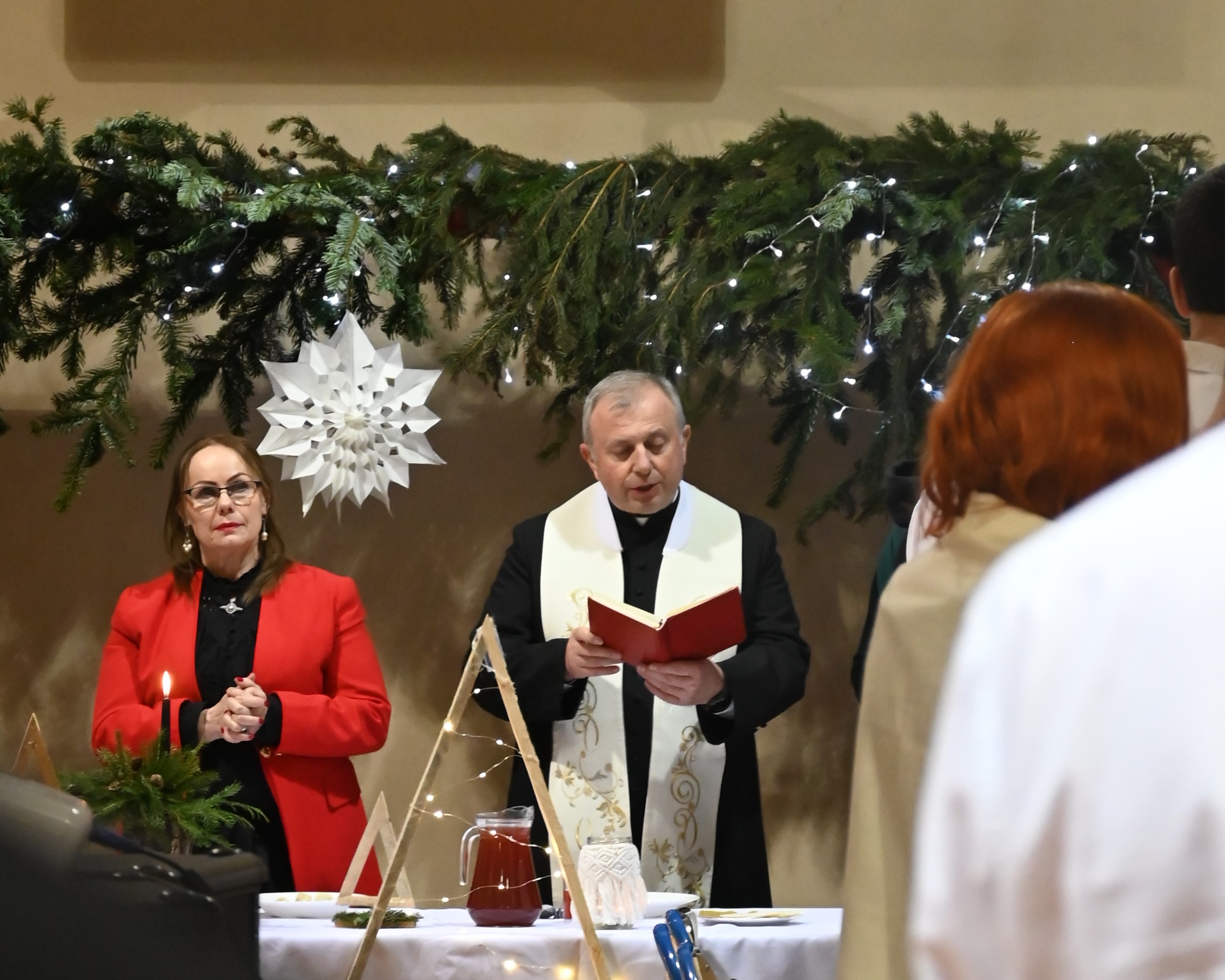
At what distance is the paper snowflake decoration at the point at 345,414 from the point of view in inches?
128

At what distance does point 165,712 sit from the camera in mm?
2871

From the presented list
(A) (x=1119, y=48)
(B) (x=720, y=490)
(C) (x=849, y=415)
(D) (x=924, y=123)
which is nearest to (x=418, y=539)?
(B) (x=720, y=490)

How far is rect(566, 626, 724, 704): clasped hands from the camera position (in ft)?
8.70

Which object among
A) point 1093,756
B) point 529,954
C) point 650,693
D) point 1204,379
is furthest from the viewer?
point 650,693

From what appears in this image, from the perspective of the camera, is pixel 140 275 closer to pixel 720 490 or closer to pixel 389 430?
pixel 389 430

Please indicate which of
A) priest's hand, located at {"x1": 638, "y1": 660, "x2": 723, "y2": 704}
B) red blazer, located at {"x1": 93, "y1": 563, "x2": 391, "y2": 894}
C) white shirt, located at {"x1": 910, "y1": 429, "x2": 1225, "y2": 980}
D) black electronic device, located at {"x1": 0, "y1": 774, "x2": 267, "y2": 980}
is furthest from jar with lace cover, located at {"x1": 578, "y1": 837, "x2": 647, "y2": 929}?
white shirt, located at {"x1": 910, "y1": 429, "x2": 1225, "y2": 980}

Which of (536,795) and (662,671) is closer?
(536,795)

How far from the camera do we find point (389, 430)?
331cm

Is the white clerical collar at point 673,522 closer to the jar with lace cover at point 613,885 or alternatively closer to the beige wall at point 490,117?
the beige wall at point 490,117

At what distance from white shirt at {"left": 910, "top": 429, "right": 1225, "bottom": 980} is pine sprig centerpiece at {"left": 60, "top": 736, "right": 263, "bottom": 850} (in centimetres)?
178

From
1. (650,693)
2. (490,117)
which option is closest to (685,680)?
(650,693)

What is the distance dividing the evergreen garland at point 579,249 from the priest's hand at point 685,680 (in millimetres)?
911

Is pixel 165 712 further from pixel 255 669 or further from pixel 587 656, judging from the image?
pixel 587 656

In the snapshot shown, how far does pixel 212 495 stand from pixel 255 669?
42 centimetres
